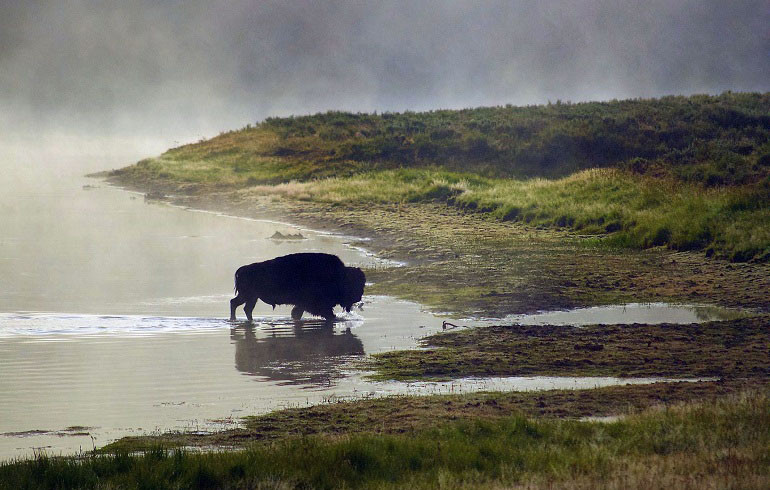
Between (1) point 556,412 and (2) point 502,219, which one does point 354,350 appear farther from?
(2) point 502,219

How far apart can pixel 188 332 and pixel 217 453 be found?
865cm

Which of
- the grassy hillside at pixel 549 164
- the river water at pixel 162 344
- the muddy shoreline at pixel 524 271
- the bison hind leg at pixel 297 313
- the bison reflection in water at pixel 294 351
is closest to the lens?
the river water at pixel 162 344

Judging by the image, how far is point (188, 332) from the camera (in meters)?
17.0

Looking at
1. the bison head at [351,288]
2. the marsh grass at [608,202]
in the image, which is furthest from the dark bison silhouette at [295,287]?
the marsh grass at [608,202]

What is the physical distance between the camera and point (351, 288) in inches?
744

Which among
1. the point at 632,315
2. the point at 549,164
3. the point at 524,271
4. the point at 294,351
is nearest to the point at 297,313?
the point at 294,351

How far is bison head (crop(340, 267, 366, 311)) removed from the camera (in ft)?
61.7

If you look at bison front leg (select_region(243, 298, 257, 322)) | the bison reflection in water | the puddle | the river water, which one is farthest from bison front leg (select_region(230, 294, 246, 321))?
the puddle

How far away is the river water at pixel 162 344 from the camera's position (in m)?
11.2

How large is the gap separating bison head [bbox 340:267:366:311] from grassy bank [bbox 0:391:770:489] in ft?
30.3

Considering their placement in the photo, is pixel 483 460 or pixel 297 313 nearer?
pixel 483 460

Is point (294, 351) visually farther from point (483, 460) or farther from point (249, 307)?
point (483, 460)

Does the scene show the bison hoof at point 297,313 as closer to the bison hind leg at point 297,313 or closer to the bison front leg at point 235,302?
the bison hind leg at point 297,313

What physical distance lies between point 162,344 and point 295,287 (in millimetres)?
3487
